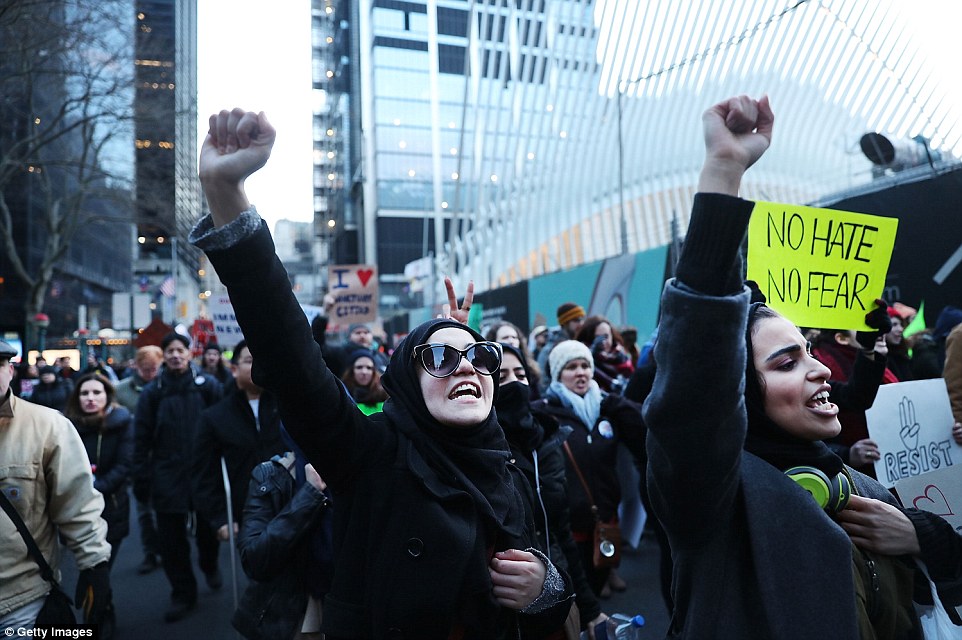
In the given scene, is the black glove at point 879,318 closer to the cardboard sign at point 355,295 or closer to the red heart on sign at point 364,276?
the cardboard sign at point 355,295

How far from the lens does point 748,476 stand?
1509mm

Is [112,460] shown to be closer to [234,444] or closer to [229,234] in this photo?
[234,444]

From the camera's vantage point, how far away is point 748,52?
13.0 meters

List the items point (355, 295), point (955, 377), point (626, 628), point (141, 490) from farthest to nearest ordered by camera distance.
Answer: point (355, 295) < point (141, 490) < point (955, 377) < point (626, 628)

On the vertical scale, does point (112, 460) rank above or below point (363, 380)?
below

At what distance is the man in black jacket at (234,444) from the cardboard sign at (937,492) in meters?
3.65

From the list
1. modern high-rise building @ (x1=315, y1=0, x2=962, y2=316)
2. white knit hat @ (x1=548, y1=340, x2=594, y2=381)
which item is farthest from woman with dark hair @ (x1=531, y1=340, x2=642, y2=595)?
modern high-rise building @ (x1=315, y1=0, x2=962, y2=316)

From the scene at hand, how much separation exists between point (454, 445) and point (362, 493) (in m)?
0.30

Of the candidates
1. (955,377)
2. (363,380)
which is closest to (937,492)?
(955,377)

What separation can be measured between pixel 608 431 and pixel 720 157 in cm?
349

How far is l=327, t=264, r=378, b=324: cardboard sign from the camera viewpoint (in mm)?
10016

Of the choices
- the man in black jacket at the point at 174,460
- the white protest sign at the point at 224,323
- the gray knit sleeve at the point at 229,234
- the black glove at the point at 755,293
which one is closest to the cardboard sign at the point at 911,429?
the black glove at the point at 755,293

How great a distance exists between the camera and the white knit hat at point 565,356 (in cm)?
495

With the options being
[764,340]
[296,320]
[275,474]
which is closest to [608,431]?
[275,474]
